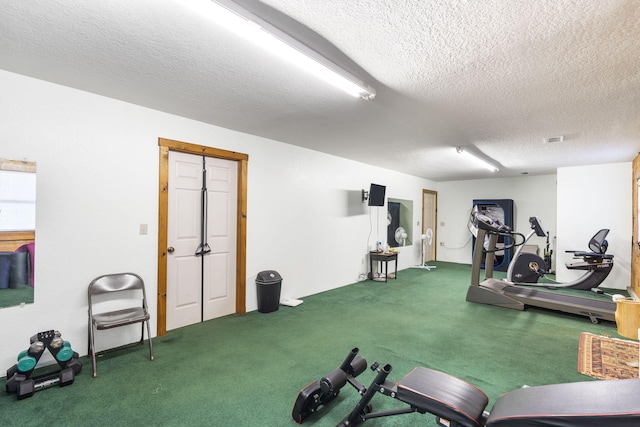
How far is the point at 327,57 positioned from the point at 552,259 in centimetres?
797

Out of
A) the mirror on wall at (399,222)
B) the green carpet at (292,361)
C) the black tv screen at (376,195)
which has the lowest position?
the green carpet at (292,361)

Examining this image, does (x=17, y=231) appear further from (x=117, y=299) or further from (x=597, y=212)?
(x=597, y=212)

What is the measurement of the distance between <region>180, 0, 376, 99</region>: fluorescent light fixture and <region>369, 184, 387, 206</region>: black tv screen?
3.74 metres

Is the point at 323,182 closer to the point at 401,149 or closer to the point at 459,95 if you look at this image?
the point at 401,149

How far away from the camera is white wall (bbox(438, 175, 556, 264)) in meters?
7.55

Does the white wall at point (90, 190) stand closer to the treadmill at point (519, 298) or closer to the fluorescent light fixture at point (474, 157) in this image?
the fluorescent light fixture at point (474, 157)

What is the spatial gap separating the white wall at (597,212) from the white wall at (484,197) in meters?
1.53

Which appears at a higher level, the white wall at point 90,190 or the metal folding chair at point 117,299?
the white wall at point 90,190

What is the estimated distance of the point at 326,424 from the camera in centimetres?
195

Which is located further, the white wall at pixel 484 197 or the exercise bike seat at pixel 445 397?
the white wall at pixel 484 197

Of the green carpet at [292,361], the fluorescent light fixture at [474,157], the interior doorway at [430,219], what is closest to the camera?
the green carpet at [292,361]

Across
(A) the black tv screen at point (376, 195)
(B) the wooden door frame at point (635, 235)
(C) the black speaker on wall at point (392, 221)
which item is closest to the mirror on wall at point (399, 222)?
(C) the black speaker on wall at point (392, 221)

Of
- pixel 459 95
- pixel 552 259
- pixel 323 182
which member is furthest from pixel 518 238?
pixel 459 95

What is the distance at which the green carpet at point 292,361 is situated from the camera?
206 cm
